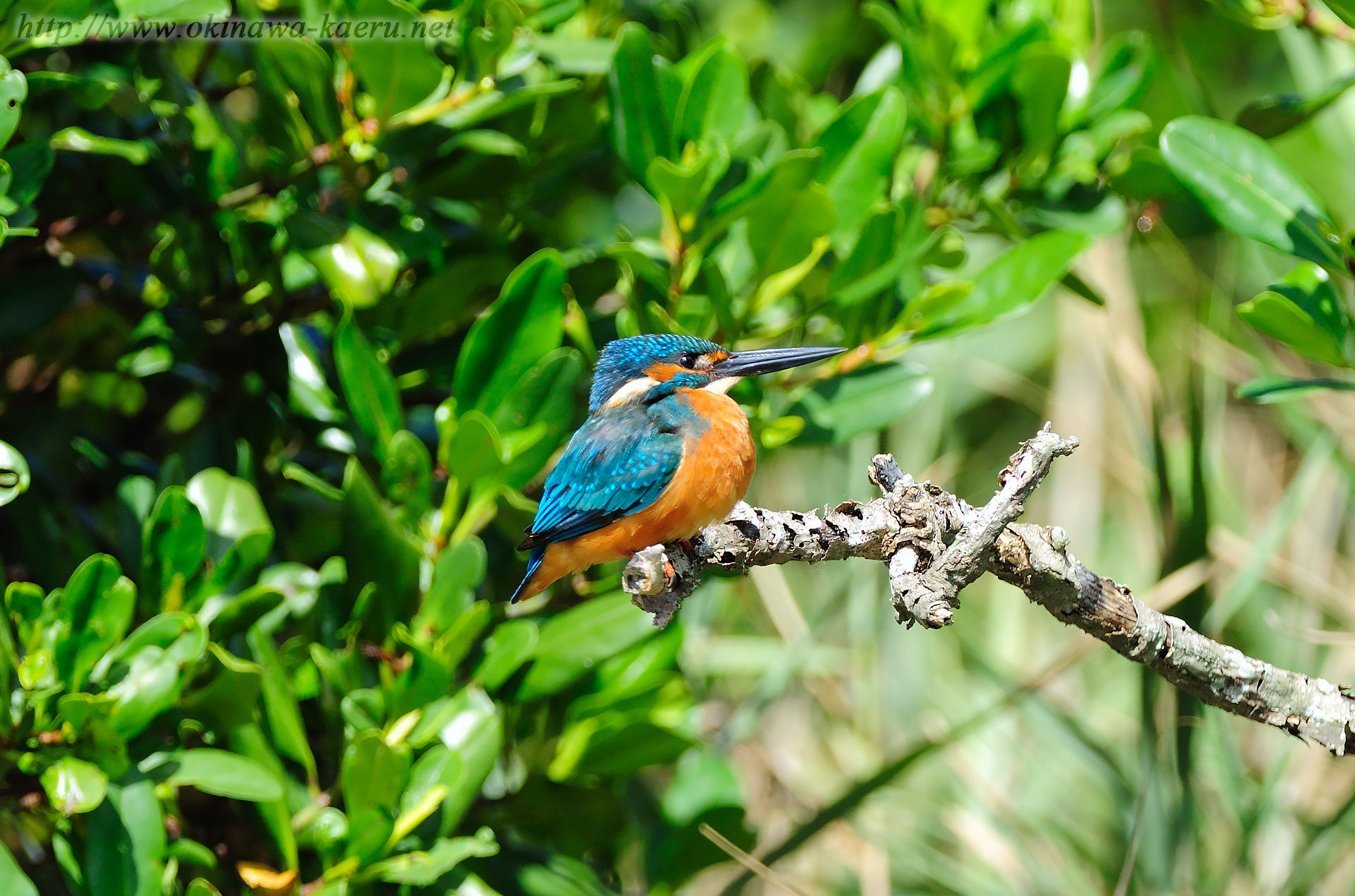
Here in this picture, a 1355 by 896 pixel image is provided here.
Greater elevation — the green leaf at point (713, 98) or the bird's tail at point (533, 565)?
the green leaf at point (713, 98)

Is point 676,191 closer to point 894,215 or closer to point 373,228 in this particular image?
point 894,215

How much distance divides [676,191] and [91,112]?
1.20m

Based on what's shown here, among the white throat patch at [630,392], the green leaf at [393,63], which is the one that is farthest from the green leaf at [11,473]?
the white throat patch at [630,392]

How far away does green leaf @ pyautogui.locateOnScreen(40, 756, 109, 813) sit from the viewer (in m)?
1.52

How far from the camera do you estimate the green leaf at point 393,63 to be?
1.88 metres

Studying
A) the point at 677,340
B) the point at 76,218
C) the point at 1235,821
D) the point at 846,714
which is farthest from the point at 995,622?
the point at 76,218

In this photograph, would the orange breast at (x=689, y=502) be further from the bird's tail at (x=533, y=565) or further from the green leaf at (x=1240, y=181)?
the green leaf at (x=1240, y=181)

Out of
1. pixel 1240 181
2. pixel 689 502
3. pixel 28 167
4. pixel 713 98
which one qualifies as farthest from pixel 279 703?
pixel 1240 181

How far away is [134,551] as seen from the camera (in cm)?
194

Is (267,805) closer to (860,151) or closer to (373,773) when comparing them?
(373,773)

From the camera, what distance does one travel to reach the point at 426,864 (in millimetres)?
1767

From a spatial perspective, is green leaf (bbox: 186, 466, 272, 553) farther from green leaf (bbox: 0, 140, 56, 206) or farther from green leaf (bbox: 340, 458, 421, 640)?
green leaf (bbox: 0, 140, 56, 206)

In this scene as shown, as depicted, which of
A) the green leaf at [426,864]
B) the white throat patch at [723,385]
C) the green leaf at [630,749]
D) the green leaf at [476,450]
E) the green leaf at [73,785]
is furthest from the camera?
the white throat patch at [723,385]

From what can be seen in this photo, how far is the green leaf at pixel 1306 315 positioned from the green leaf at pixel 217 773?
5.38 feet
